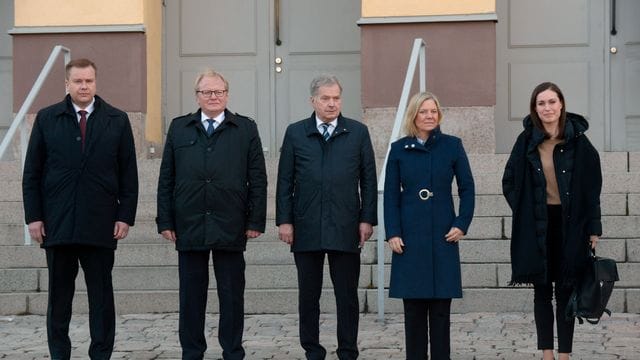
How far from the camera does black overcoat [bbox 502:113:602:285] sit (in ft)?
19.3

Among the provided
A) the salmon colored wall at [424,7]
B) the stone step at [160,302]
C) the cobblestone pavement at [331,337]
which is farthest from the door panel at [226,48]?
the cobblestone pavement at [331,337]

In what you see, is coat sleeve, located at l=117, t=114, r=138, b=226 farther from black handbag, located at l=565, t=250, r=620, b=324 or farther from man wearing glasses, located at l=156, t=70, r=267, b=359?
black handbag, located at l=565, t=250, r=620, b=324

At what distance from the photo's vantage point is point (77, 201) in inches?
242

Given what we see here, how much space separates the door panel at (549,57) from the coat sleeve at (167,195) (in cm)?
565

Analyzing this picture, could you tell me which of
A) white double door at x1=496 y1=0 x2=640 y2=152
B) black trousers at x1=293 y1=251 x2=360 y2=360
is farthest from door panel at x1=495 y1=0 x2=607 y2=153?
black trousers at x1=293 y1=251 x2=360 y2=360

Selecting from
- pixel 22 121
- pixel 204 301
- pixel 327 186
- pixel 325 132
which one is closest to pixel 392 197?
pixel 327 186

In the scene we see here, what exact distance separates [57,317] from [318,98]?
5.91 ft

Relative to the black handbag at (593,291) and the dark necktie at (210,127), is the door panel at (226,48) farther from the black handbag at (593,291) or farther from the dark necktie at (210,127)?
the black handbag at (593,291)

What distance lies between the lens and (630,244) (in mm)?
8070

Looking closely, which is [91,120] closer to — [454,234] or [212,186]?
[212,186]

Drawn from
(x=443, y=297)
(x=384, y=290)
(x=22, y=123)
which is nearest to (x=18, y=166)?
(x=22, y=123)

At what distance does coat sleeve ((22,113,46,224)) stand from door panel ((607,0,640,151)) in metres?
6.68

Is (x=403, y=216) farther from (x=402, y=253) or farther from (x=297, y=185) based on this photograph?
(x=297, y=185)

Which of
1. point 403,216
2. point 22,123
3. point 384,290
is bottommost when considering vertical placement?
point 384,290
